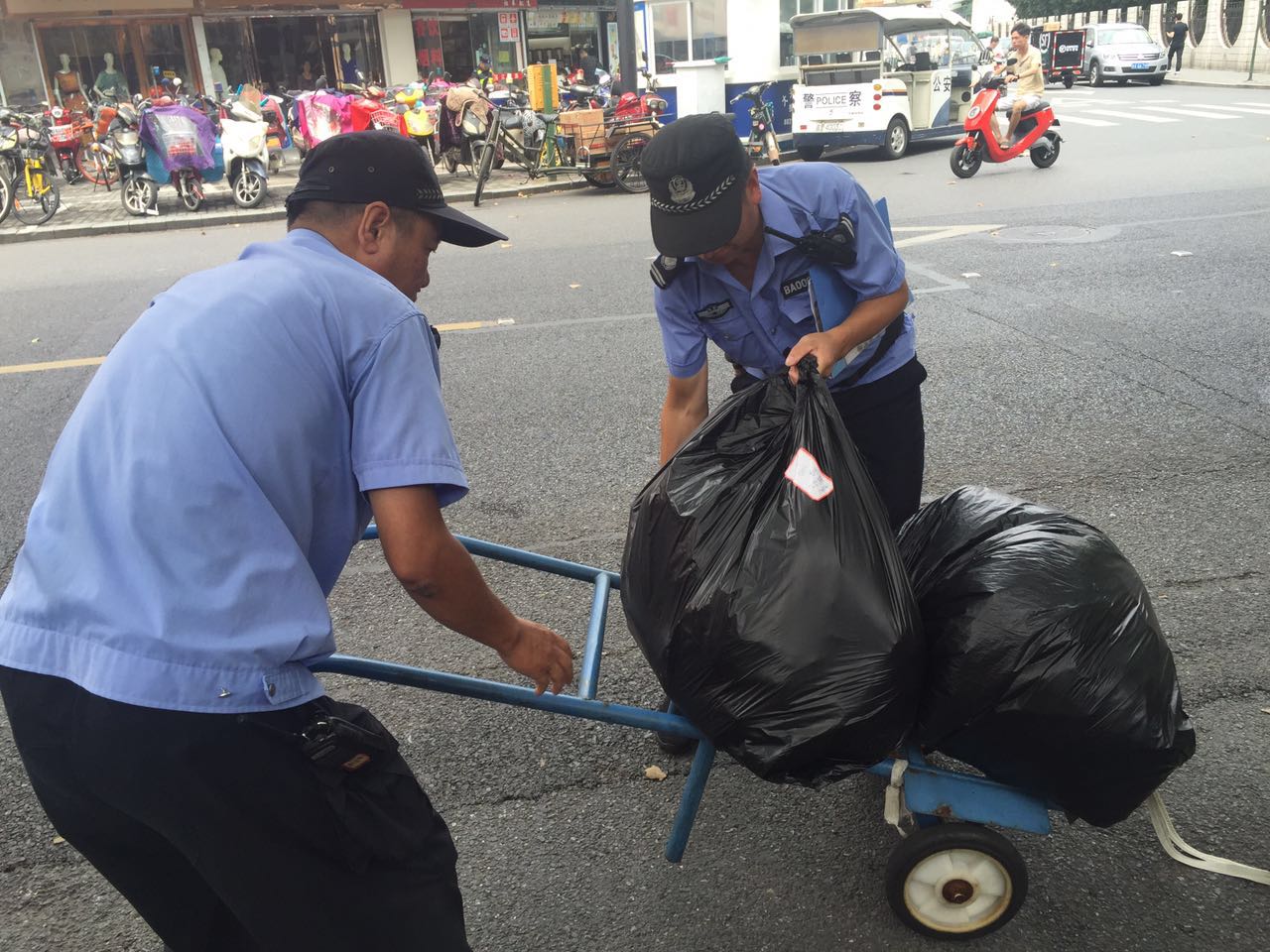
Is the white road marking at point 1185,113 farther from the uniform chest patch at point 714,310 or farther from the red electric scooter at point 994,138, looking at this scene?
the uniform chest patch at point 714,310

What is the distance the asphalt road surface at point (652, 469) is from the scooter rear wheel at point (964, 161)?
2.72 metres

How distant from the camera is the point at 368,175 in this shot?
162 cm

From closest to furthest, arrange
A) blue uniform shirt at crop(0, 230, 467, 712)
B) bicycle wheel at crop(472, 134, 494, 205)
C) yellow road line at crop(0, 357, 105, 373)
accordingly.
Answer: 1. blue uniform shirt at crop(0, 230, 467, 712)
2. yellow road line at crop(0, 357, 105, 373)
3. bicycle wheel at crop(472, 134, 494, 205)

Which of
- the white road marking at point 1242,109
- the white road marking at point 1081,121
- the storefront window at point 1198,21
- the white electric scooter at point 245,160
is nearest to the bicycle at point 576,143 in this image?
the white electric scooter at point 245,160

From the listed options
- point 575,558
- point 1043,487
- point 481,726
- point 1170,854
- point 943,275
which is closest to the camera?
point 1170,854

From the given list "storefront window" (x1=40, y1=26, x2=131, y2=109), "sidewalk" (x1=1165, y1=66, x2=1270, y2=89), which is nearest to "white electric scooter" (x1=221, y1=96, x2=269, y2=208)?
"storefront window" (x1=40, y1=26, x2=131, y2=109)

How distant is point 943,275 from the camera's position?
24.1 ft

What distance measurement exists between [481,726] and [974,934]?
1318 mm

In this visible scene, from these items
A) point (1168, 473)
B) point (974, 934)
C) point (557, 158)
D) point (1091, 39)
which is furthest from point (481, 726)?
point (1091, 39)

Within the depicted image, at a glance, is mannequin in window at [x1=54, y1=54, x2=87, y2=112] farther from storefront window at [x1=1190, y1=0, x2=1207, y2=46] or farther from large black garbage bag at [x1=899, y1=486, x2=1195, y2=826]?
storefront window at [x1=1190, y1=0, x2=1207, y2=46]

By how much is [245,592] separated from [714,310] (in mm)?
1434

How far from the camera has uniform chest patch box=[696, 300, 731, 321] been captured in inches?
98.3

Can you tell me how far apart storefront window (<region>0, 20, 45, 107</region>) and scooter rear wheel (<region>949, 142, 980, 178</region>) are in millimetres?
16834

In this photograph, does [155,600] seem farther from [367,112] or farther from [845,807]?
[367,112]
